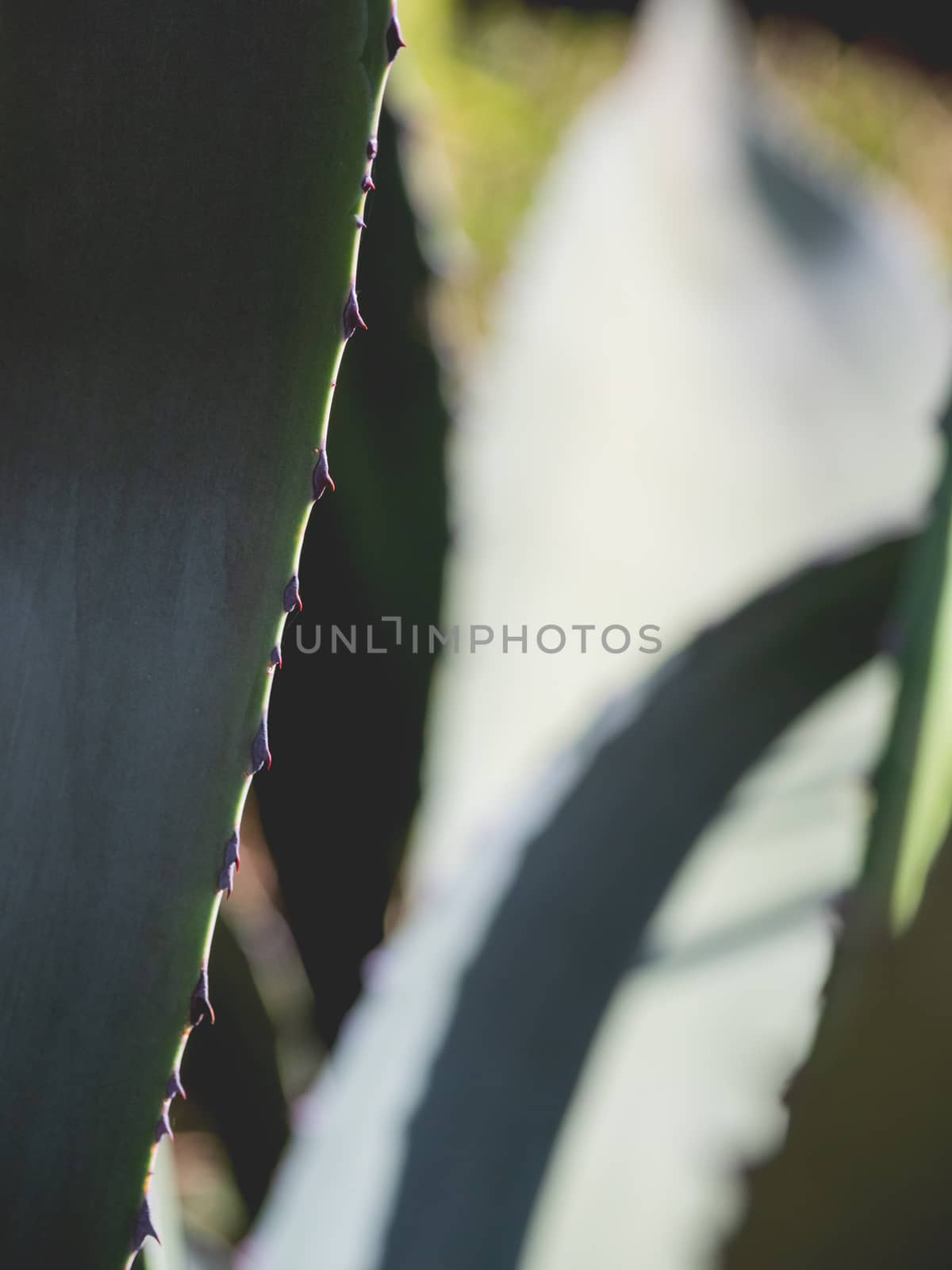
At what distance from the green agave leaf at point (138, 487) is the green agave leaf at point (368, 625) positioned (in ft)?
1.14

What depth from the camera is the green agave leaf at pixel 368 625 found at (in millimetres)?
630

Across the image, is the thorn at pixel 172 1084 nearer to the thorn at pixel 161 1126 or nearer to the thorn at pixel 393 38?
the thorn at pixel 161 1126

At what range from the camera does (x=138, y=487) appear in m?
0.27

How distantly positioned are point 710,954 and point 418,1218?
16 centimetres

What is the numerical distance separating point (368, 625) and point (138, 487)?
40 cm

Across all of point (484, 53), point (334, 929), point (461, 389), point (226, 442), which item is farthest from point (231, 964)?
point (484, 53)

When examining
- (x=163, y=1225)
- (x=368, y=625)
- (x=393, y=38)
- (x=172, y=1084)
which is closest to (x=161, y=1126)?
(x=172, y=1084)

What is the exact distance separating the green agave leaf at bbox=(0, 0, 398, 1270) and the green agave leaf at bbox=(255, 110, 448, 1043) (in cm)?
35

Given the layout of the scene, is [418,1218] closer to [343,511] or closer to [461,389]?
[343,511]

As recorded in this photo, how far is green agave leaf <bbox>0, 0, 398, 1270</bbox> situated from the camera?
0.85 feet

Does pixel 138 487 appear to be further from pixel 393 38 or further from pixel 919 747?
pixel 919 747

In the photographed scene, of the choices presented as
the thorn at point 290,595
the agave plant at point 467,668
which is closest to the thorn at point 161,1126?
the agave plant at point 467,668

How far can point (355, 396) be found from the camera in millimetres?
637

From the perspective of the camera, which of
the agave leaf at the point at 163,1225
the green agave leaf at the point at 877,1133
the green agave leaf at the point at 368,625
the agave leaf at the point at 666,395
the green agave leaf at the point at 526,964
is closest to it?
the green agave leaf at the point at 877,1133
